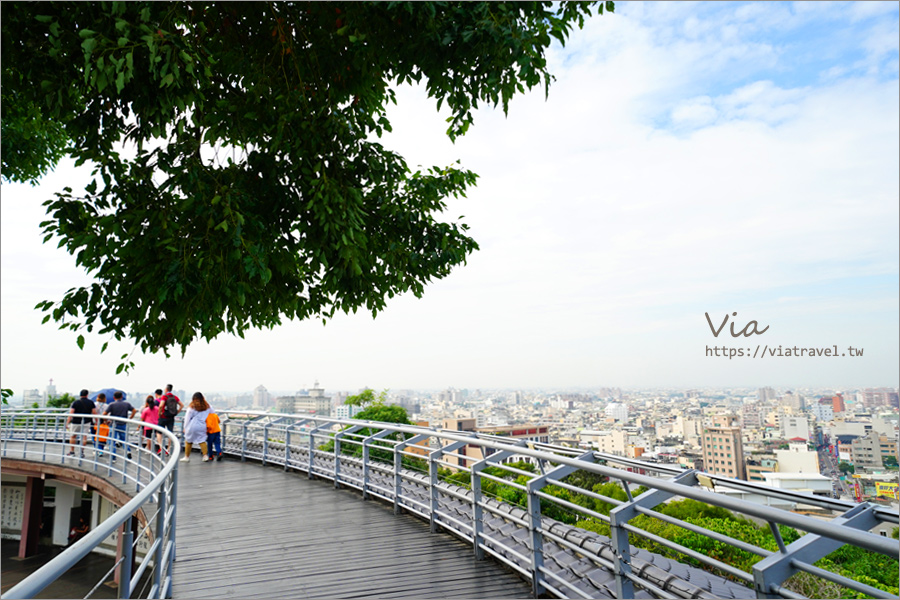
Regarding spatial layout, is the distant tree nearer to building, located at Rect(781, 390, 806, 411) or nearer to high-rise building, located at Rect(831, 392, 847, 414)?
building, located at Rect(781, 390, 806, 411)

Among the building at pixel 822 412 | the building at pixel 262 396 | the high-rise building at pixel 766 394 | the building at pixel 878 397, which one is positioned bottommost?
the building at pixel 262 396

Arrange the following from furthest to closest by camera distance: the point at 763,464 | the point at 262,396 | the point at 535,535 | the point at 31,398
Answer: the point at 262,396
the point at 31,398
the point at 763,464
the point at 535,535

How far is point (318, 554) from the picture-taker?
602cm

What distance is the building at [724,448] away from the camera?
5.51 metres

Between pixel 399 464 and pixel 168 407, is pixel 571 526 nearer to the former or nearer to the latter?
pixel 399 464

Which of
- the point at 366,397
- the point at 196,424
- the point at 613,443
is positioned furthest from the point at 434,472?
the point at 366,397

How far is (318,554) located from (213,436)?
9.10 meters

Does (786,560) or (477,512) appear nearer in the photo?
(786,560)

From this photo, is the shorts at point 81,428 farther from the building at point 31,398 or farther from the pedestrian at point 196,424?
the building at point 31,398

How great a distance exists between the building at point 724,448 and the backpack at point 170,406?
12402 millimetres

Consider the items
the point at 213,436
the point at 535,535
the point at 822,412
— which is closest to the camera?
the point at 535,535

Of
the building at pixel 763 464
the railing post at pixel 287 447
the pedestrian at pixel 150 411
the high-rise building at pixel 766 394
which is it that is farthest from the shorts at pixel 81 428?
the high-rise building at pixel 766 394

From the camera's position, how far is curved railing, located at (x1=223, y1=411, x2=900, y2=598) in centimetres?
264

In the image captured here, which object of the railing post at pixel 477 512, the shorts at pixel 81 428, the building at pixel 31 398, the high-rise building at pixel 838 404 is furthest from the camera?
the building at pixel 31 398
